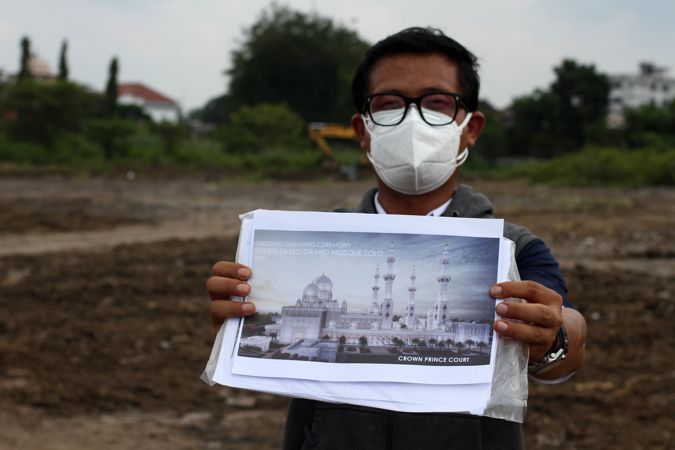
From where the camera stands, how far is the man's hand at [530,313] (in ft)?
4.51

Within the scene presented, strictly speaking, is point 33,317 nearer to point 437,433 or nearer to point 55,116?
point 437,433

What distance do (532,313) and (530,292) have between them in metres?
0.04

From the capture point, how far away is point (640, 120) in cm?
3800

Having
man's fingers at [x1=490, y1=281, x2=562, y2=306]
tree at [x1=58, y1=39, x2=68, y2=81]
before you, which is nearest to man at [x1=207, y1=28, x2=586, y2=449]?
man's fingers at [x1=490, y1=281, x2=562, y2=306]

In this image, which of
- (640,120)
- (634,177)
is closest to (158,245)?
(634,177)

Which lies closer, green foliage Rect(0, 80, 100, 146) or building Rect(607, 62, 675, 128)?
green foliage Rect(0, 80, 100, 146)

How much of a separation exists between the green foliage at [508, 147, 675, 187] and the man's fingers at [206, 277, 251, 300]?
25308mm

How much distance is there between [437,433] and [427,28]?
841mm

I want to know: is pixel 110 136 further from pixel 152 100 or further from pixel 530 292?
pixel 152 100

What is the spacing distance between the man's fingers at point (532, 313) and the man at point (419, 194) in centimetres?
8

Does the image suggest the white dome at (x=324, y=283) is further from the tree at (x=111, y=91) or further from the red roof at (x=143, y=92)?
the red roof at (x=143, y=92)

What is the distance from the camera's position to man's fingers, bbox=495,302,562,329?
1.37 meters

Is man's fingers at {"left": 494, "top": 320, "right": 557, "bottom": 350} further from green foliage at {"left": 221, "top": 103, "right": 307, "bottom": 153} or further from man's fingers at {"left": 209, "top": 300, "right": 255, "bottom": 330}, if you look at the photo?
green foliage at {"left": 221, "top": 103, "right": 307, "bottom": 153}

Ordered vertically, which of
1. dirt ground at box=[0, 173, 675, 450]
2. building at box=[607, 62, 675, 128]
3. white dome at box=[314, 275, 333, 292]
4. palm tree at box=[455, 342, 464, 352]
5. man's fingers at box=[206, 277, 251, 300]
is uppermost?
building at box=[607, 62, 675, 128]
